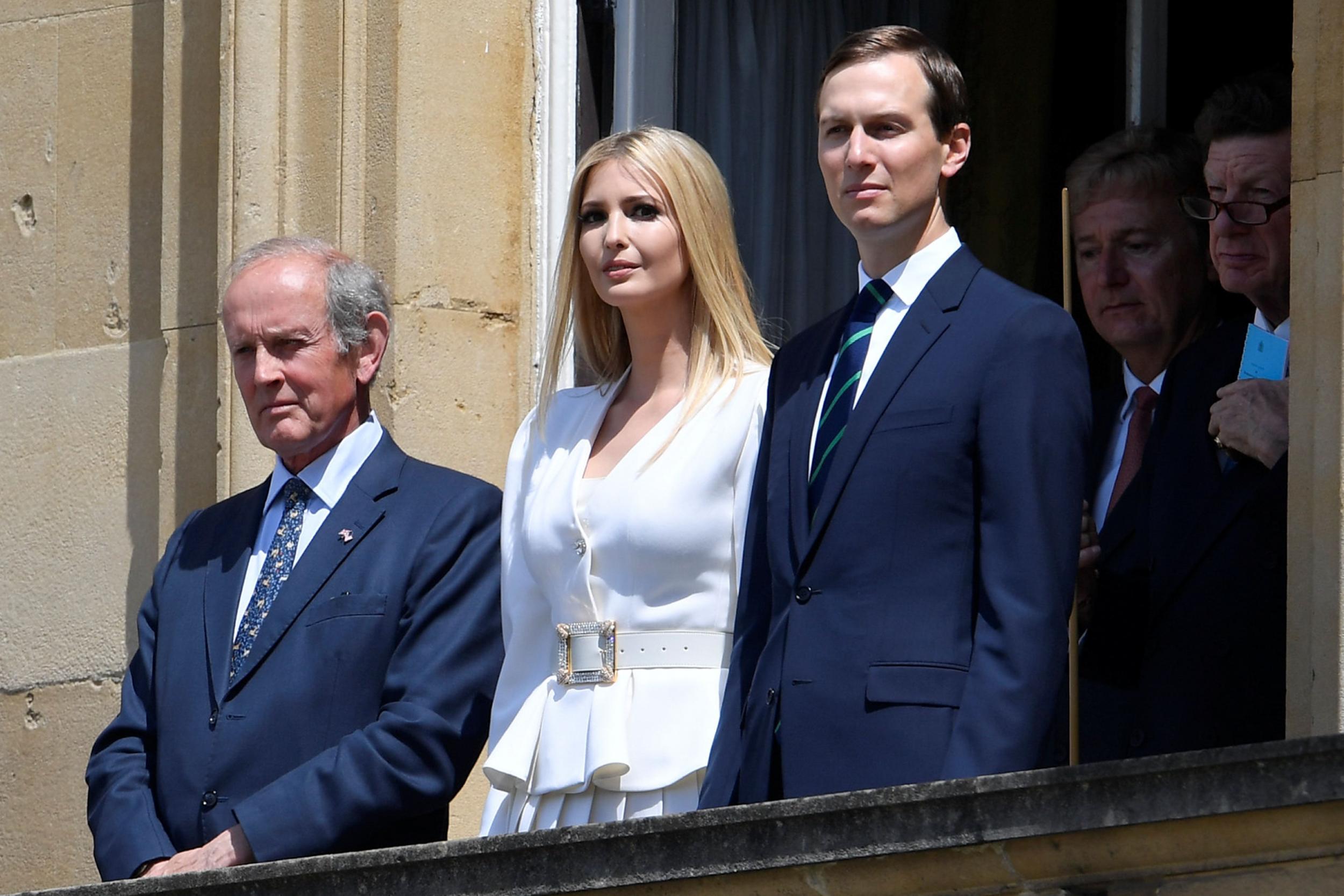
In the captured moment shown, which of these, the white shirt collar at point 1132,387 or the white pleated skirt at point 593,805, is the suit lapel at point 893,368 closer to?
the white pleated skirt at point 593,805

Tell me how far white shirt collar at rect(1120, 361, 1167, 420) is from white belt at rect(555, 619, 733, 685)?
2.86ft

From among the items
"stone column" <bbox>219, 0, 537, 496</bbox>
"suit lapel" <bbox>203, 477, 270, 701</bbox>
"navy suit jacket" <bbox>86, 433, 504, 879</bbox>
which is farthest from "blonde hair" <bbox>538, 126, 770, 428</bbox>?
"stone column" <bbox>219, 0, 537, 496</bbox>

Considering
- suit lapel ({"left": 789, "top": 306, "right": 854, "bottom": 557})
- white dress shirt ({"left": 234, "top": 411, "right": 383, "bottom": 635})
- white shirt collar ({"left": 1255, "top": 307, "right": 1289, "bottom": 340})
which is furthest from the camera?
white dress shirt ({"left": 234, "top": 411, "right": 383, "bottom": 635})

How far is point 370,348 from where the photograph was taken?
4.81m

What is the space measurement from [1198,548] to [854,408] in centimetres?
59

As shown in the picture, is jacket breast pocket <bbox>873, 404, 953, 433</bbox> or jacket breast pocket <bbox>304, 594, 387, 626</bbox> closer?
jacket breast pocket <bbox>873, 404, 953, 433</bbox>

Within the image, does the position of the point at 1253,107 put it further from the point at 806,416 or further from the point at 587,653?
the point at 587,653

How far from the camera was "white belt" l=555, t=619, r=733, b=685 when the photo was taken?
412cm

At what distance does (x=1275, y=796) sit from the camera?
10.1ft

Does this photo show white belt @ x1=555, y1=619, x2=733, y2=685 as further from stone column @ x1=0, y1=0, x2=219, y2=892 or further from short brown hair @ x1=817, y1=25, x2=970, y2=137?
stone column @ x1=0, y1=0, x2=219, y2=892

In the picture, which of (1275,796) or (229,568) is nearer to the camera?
(1275,796)

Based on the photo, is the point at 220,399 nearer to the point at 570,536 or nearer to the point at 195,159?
the point at 195,159

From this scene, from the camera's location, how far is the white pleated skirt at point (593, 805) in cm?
408

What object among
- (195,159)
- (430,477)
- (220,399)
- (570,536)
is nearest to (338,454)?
(430,477)
